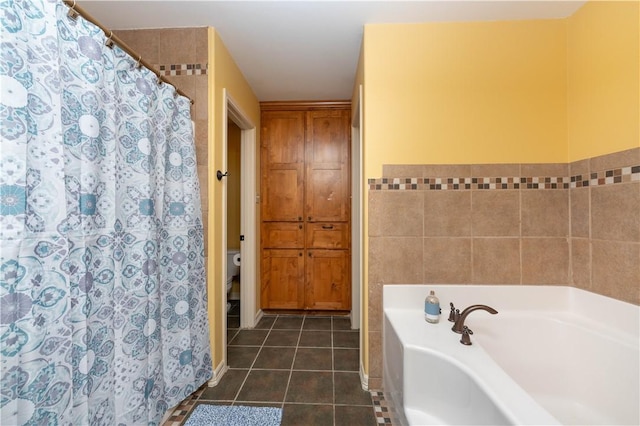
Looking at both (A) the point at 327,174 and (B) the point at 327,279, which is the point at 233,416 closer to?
(B) the point at 327,279

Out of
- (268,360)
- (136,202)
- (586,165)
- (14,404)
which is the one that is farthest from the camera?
(268,360)

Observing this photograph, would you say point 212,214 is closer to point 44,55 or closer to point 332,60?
point 44,55

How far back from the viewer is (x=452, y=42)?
163cm

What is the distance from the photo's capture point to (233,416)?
1431 millimetres

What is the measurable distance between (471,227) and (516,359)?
75 centimetres

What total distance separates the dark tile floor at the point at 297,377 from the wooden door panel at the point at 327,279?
0.27m

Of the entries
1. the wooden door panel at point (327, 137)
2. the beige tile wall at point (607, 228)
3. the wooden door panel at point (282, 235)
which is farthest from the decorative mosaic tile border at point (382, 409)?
the wooden door panel at point (327, 137)

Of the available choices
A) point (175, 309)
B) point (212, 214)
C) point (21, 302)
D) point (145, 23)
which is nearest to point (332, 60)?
point (145, 23)

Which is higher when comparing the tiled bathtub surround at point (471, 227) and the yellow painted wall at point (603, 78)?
the yellow painted wall at point (603, 78)

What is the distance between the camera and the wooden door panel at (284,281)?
9.24ft

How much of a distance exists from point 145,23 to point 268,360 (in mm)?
2478

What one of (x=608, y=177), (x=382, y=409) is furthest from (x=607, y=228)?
(x=382, y=409)

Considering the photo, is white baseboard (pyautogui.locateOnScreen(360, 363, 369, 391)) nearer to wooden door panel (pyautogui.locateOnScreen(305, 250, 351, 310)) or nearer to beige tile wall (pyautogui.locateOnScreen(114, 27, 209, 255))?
wooden door panel (pyautogui.locateOnScreen(305, 250, 351, 310))

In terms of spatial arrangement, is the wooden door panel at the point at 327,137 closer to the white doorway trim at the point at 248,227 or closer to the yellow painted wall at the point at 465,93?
the white doorway trim at the point at 248,227
